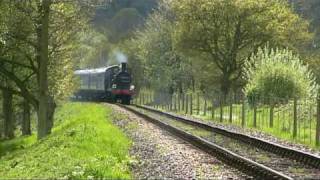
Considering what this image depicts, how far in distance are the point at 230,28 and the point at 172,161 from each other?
1745 inches

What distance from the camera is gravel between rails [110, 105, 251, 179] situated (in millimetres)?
12938

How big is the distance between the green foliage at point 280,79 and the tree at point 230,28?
20.9m

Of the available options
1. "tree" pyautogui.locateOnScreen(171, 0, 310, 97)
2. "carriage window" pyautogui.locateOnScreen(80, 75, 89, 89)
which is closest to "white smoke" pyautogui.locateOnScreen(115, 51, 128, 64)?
"carriage window" pyautogui.locateOnScreen(80, 75, 89, 89)

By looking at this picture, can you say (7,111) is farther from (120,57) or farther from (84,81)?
(120,57)

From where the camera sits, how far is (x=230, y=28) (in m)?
58.4

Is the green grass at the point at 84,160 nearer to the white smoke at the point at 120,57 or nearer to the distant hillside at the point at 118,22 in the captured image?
the white smoke at the point at 120,57

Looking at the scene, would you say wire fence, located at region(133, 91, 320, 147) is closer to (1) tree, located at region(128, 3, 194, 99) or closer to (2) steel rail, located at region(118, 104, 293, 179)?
(2) steel rail, located at region(118, 104, 293, 179)

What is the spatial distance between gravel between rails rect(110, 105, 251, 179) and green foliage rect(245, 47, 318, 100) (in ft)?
45.3

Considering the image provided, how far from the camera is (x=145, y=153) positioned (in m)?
17.2

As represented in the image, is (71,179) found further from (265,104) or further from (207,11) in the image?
(207,11)

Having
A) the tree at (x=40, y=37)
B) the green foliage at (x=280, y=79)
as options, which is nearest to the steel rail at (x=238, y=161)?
the tree at (x=40, y=37)

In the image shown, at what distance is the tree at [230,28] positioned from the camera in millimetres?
57188

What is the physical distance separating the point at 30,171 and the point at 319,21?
6716cm

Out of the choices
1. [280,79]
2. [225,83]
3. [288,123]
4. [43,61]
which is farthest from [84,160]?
[225,83]
